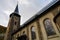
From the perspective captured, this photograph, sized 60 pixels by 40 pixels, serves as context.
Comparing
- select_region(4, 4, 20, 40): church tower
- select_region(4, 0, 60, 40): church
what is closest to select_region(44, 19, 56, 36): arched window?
select_region(4, 0, 60, 40): church

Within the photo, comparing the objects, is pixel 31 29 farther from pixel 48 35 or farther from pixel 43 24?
pixel 48 35

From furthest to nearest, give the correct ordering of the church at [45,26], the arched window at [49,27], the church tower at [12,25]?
the church tower at [12,25]
the arched window at [49,27]
the church at [45,26]

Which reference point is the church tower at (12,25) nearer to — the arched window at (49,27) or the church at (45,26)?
the church at (45,26)

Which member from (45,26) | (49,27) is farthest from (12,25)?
(49,27)

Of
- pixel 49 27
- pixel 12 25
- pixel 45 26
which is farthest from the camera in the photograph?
pixel 12 25

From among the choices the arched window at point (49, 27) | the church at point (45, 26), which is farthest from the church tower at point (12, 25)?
the arched window at point (49, 27)

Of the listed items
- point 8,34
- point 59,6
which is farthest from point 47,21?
point 8,34

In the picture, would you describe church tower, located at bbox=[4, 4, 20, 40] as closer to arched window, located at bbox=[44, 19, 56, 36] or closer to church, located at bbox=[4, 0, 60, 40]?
church, located at bbox=[4, 0, 60, 40]

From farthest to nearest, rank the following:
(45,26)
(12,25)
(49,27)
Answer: (12,25) → (45,26) → (49,27)

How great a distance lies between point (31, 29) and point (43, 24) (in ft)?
9.04

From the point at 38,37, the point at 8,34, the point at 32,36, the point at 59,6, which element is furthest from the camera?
the point at 8,34

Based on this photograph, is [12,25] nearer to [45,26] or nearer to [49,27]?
[45,26]

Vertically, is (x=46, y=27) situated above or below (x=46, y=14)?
below

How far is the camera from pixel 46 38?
10508 millimetres
